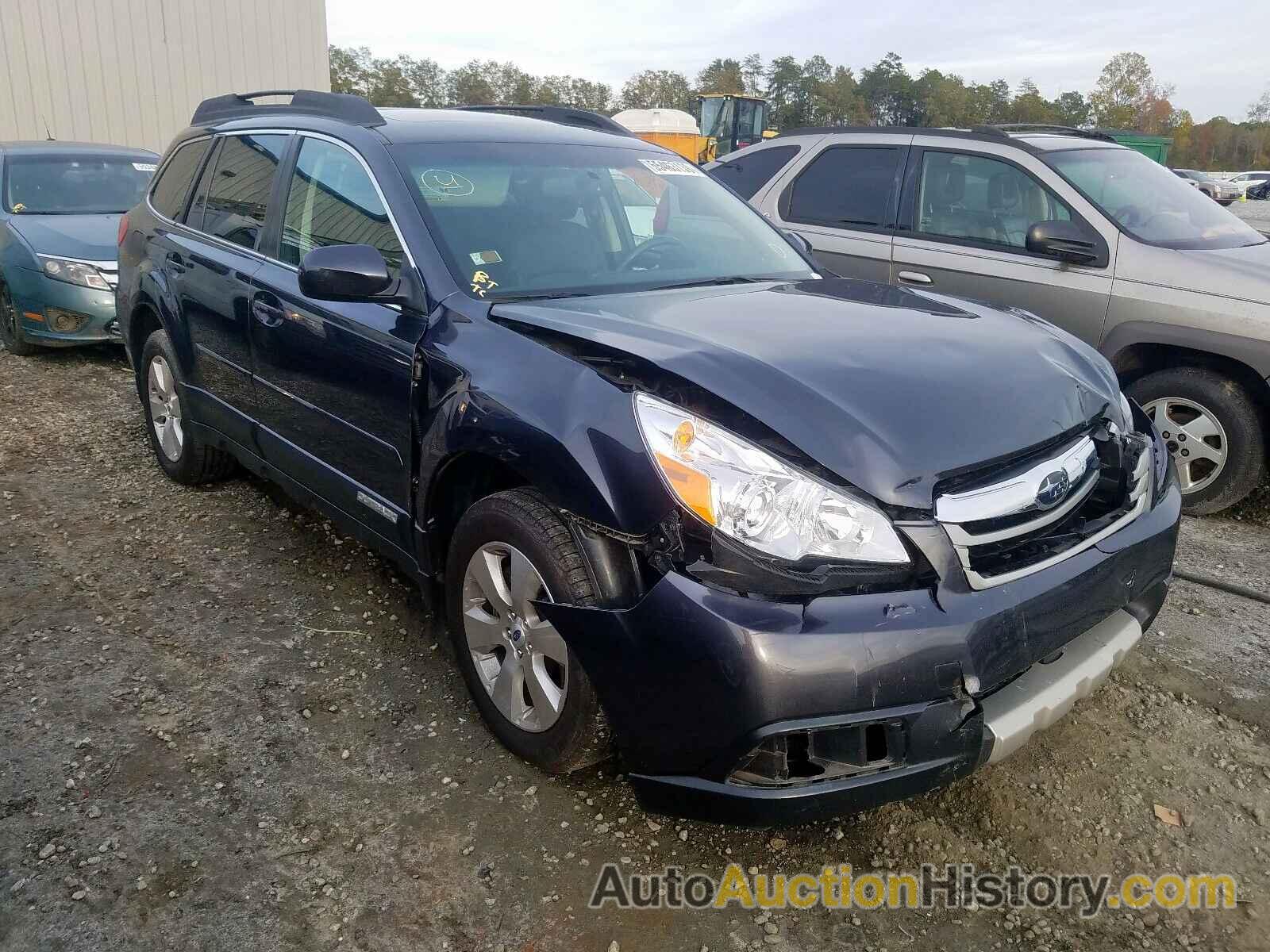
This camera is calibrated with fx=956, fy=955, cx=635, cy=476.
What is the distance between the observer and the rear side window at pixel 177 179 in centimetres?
439

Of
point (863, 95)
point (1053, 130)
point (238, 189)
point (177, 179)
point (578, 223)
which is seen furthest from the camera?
point (863, 95)

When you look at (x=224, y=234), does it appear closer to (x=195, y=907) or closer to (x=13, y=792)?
(x=13, y=792)

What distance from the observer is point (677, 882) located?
89.2 inches

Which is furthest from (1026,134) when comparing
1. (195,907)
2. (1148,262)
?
(195,907)

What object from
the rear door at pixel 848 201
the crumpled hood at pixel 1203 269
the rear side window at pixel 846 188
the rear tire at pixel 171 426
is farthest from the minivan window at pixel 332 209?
the crumpled hood at pixel 1203 269

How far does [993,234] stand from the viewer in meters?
5.10

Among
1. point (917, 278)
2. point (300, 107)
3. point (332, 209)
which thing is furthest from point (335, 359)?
point (917, 278)

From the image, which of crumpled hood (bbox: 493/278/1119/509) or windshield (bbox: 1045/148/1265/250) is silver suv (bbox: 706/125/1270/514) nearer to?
windshield (bbox: 1045/148/1265/250)

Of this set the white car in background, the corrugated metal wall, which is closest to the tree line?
the white car in background

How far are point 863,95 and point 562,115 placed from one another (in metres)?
95.0

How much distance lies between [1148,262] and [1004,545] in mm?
3167

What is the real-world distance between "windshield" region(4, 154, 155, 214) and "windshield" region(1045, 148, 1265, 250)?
271 inches

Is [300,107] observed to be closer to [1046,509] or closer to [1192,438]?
[1046,509]

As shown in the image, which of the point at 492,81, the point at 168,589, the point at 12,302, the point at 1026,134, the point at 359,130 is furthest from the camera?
the point at 492,81
